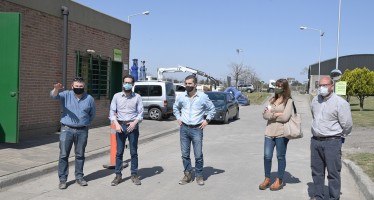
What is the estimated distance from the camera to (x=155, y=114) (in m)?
20.2

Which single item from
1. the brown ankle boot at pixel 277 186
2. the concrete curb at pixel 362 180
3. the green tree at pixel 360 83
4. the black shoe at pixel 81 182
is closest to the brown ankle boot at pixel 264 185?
the brown ankle boot at pixel 277 186

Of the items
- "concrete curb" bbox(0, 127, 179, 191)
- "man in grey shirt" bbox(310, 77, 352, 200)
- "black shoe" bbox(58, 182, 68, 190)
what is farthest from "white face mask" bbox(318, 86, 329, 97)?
"concrete curb" bbox(0, 127, 179, 191)

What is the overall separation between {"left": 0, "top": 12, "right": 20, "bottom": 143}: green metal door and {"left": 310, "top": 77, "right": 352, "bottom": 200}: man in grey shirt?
6403 millimetres

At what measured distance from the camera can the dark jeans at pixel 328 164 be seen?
583 cm

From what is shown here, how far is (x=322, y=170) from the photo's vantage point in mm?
6051

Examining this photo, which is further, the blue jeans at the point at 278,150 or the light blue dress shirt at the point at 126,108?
the light blue dress shirt at the point at 126,108

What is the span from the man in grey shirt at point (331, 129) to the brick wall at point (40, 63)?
7783 millimetres

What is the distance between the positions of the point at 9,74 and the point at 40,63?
2587 millimetres

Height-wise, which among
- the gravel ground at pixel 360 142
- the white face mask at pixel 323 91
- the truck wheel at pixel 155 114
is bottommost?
the gravel ground at pixel 360 142

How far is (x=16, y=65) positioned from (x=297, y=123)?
6.02 metres

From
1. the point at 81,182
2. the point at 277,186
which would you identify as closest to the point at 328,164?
the point at 277,186

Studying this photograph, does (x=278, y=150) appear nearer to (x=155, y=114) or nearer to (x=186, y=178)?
(x=186, y=178)

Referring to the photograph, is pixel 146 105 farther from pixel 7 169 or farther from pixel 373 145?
pixel 7 169

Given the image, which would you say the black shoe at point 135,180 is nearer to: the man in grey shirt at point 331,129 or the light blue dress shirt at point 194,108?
Answer: the light blue dress shirt at point 194,108
